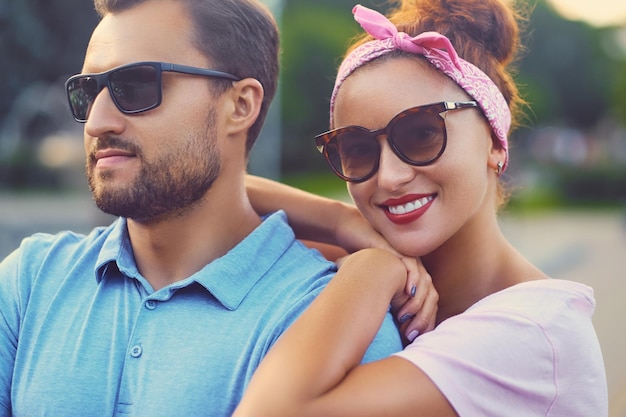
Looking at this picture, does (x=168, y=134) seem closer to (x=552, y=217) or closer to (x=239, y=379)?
(x=239, y=379)

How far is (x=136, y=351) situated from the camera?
2.64m

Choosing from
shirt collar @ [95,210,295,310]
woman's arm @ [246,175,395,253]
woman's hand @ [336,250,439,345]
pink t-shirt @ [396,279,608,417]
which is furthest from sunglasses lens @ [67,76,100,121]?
pink t-shirt @ [396,279,608,417]

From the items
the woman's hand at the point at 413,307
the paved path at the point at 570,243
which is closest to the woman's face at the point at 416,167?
Answer: the woman's hand at the point at 413,307

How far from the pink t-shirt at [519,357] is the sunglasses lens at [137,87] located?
3.90ft

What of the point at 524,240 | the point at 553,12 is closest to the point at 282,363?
the point at 524,240

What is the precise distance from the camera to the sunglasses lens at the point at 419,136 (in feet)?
9.26

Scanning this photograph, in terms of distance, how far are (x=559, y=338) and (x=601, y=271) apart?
12007 mm

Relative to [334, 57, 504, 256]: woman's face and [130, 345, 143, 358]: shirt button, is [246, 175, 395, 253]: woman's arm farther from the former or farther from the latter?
[130, 345, 143, 358]: shirt button

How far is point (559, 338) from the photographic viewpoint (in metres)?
2.58

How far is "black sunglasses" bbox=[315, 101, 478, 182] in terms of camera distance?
2.82 meters

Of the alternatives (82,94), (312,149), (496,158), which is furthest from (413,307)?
(312,149)

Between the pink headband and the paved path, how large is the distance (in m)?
4.57

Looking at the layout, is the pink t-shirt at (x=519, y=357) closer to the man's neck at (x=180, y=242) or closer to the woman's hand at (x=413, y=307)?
the woman's hand at (x=413, y=307)

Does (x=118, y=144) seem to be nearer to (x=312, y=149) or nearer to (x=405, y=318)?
(x=405, y=318)
